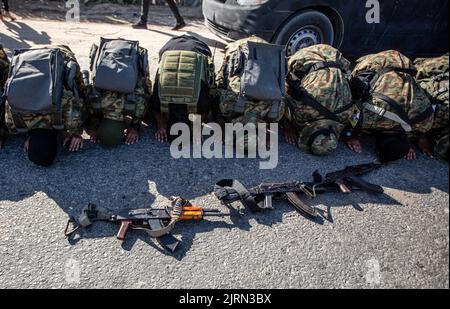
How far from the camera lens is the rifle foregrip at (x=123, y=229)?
116 inches

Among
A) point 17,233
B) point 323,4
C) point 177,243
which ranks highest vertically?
point 323,4

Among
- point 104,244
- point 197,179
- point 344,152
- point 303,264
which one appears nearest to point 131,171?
point 197,179

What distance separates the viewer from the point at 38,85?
3.47m

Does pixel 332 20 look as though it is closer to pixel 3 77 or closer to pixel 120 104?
pixel 120 104

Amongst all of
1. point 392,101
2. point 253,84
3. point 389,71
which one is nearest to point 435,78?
point 389,71

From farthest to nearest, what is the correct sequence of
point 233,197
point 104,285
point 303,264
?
point 233,197
point 303,264
point 104,285

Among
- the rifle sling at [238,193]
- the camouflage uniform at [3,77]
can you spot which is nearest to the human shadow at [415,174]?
the rifle sling at [238,193]

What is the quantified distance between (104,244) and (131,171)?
956mm

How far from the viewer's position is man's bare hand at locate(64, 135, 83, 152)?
3.90m

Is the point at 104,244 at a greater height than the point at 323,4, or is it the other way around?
the point at 323,4

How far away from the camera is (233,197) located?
134 inches

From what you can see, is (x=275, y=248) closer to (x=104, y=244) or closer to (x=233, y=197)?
(x=233, y=197)

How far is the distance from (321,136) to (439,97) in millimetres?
1575

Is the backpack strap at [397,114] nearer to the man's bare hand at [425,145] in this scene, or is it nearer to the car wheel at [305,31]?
the man's bare hand at [425,145]
